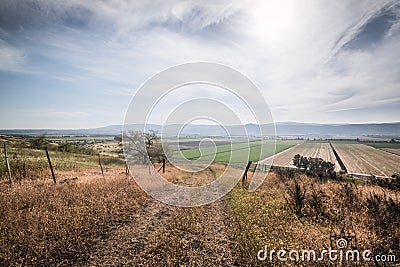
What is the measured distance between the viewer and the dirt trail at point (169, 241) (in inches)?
234

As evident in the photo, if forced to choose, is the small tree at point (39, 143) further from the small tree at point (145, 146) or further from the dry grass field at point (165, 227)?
the dry grass field at point (165, 227)

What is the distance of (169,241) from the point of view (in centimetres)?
704

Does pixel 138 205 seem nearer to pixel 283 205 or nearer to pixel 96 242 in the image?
pixel 96 242

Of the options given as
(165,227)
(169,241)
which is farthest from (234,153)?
(169,241)

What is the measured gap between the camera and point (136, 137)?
25.6 meters

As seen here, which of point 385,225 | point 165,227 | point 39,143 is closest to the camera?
point 385,225

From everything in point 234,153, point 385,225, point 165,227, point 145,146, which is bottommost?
Result: point 234,153

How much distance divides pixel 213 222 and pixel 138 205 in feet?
14.4

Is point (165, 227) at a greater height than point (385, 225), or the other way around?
point (385, 225)

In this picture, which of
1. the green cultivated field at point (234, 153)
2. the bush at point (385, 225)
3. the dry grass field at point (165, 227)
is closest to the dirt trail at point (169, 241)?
the dry grass field at point (165, 227)

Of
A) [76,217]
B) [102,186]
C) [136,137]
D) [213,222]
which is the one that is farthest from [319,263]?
[136,137]

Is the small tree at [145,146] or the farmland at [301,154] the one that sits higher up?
the small tree at [145,146]

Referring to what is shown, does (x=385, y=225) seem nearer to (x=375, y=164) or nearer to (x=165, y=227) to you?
(x=165, y=227)

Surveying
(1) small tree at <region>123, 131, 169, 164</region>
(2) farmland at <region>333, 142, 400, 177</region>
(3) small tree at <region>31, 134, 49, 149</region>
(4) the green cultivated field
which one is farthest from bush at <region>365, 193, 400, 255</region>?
(3) small tree at <region>31, 134, 49, 149</region>
